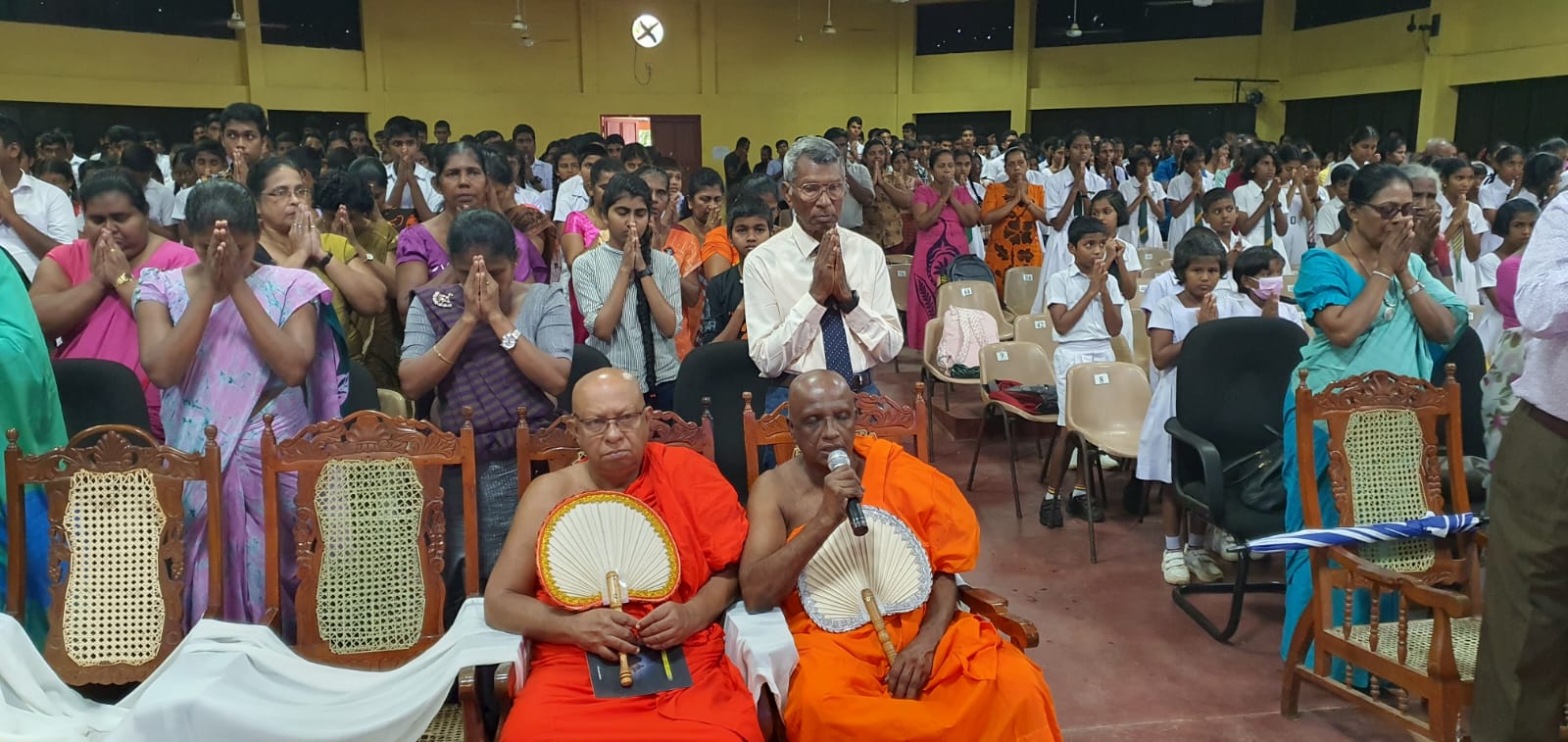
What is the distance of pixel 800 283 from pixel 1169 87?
48.8ft

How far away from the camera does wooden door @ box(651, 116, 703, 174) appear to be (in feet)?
52.7

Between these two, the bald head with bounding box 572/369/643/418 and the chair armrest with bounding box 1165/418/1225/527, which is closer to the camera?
the bald head with bounding box 572/369/643/418

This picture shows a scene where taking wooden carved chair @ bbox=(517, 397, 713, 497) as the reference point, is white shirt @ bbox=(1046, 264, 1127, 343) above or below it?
above

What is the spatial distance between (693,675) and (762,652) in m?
0.18

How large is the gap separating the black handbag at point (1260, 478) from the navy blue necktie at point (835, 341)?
155 cm

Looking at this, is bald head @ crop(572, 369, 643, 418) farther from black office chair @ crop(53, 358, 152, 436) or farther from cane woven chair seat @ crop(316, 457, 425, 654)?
black office chair @ crop(53, 358, 152, 436)

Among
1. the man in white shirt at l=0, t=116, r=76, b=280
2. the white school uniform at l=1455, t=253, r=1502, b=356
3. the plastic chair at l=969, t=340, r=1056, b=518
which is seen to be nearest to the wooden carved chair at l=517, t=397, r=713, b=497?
the plastic chair at l=969, t=340, r=1056, b=518

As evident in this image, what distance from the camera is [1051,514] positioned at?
4473 millimetres

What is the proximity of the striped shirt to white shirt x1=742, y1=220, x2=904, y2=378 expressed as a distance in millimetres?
842

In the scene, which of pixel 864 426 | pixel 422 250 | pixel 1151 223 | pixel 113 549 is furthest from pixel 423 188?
pixel 1151 223

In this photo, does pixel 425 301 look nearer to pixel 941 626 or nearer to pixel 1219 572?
pixel 941 626

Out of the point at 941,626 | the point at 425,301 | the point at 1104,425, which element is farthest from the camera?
the point at 1104,425

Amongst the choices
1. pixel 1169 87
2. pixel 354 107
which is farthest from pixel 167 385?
pixel 1169 87

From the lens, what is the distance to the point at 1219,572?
12.8 feet
